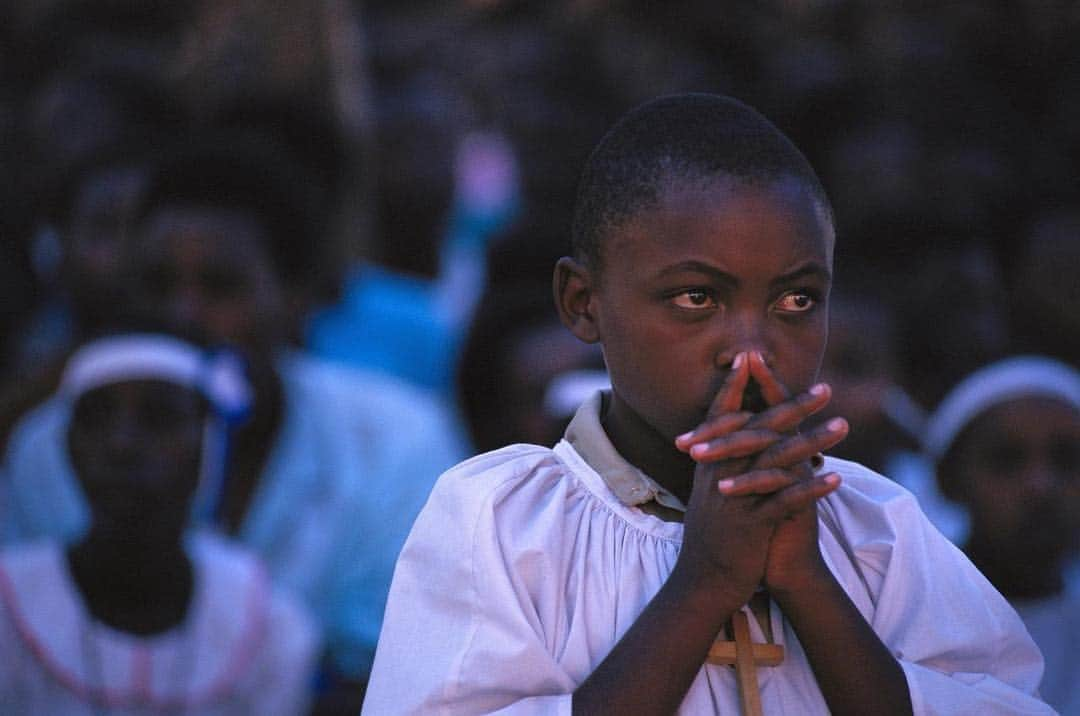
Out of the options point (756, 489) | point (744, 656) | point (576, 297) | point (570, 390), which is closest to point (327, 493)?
point (570, 390)

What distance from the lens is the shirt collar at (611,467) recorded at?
255cm

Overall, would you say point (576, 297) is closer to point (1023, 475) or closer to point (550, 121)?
point (1023, 475)

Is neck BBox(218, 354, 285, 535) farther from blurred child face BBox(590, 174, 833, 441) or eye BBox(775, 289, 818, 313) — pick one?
eye BBox(775, 289, 818, 313)

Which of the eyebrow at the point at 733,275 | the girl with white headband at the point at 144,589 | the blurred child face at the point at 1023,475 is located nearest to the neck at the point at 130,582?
the girl with white headband at the point at 144,589

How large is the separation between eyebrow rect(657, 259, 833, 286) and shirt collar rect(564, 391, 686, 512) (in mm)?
318

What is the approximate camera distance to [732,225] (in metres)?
2.41

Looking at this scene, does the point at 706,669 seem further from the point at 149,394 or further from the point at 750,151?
the point at 149,394

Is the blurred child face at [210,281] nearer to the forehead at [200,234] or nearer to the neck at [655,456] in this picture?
the forehead at [200,234]

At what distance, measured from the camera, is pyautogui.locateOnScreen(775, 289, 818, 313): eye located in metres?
2.45

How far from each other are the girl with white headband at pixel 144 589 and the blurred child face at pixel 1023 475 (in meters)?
2.04

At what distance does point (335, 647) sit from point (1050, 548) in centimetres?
229

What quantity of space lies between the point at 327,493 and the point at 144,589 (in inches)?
42.8

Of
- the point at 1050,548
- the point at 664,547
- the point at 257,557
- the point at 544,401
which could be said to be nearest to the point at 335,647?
the point at 257,557

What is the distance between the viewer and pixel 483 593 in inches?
95.2
